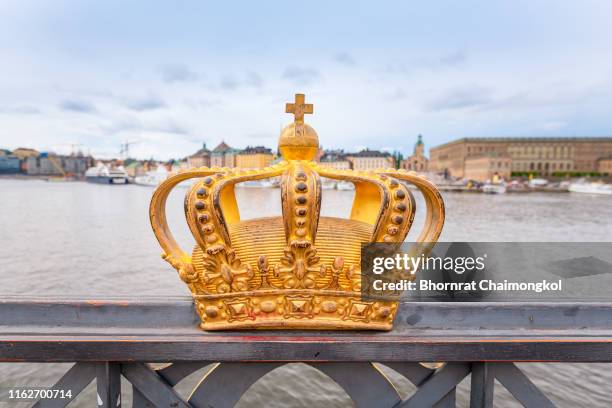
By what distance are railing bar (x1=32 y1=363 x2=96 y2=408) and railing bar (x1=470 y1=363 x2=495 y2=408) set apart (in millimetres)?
2211

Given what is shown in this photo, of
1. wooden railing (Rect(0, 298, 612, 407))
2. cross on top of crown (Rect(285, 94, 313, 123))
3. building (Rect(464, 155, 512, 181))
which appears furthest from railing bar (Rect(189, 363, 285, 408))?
building (Rect(464, 155, 512, 181))

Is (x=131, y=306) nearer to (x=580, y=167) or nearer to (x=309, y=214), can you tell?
(x=309, y=214)

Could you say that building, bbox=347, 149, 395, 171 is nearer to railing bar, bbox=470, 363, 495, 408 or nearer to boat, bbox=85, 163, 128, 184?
boat, bbox=85, 163, 128, 184

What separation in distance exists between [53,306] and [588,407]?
18.3 feet

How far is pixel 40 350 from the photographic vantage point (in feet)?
6.56

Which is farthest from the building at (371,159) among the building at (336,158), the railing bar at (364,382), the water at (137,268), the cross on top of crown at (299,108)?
the railing bar at (364,382)

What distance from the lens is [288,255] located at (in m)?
2.22

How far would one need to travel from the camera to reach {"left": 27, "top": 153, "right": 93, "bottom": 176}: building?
388ft

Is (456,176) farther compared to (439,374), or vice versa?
(456,176)

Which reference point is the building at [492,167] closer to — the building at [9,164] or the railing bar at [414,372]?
the railing bar at [414,372]

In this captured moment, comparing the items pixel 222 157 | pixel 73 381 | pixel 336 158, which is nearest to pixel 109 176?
pixel 222 157

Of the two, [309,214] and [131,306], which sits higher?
[309,214]

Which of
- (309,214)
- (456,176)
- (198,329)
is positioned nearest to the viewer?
(309,214)

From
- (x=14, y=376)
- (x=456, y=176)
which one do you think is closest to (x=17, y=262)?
(x=14, y=376)
